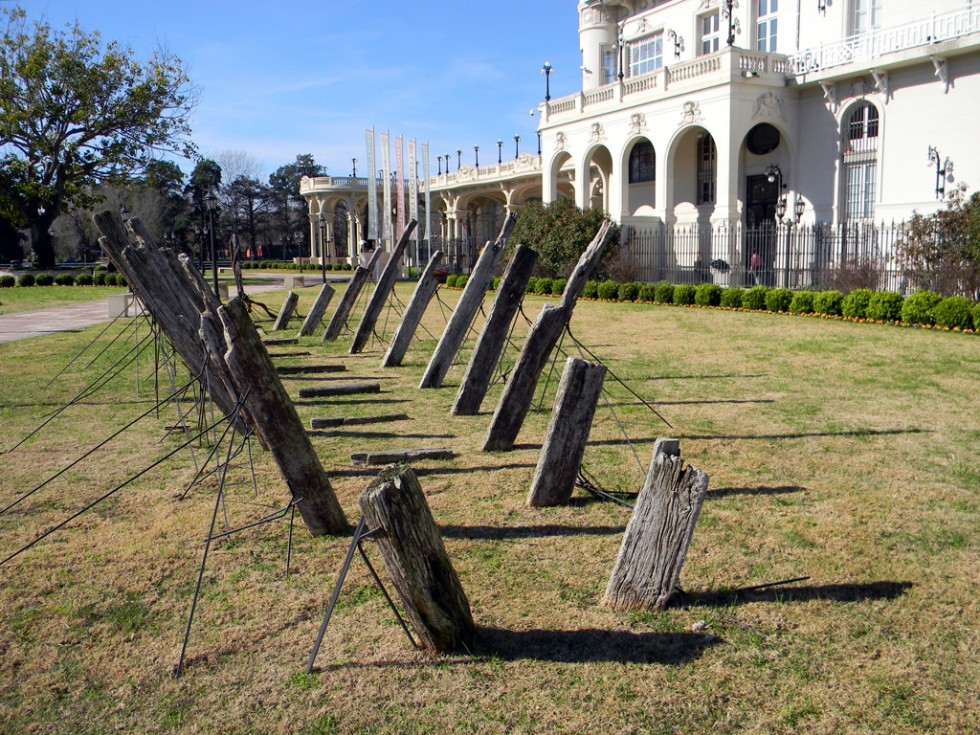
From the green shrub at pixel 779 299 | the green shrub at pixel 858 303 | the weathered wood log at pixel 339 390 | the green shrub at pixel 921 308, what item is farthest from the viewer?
the green shrub at pixel 779 299

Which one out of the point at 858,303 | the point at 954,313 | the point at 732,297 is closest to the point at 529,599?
the point at 954,313

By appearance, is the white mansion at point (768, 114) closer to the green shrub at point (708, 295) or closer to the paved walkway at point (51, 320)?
the green shrub at point (708, 295)

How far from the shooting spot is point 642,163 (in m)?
34.6

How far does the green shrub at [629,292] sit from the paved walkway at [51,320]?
13.9 meters

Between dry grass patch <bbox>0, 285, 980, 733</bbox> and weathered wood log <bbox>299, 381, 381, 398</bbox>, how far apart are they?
171cm

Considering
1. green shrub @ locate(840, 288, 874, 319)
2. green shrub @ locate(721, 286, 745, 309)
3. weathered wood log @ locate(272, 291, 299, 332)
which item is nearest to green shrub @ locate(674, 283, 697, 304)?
green shrub @ locate(721, 286, 745, 309)

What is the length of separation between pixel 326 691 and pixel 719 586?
6.24ft

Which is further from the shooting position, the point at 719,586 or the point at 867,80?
the point at 867,80

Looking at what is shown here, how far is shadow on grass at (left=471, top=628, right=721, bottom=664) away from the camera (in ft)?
10.7

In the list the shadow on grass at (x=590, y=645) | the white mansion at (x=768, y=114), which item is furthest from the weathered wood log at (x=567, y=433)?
Answer: the white mansion at (x=768, y=114)

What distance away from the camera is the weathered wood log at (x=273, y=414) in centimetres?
397

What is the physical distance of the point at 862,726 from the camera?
111 inches

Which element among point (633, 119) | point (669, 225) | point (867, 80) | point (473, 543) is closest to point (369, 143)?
point (633, 119)

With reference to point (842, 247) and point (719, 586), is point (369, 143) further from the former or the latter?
point (719, 586)
